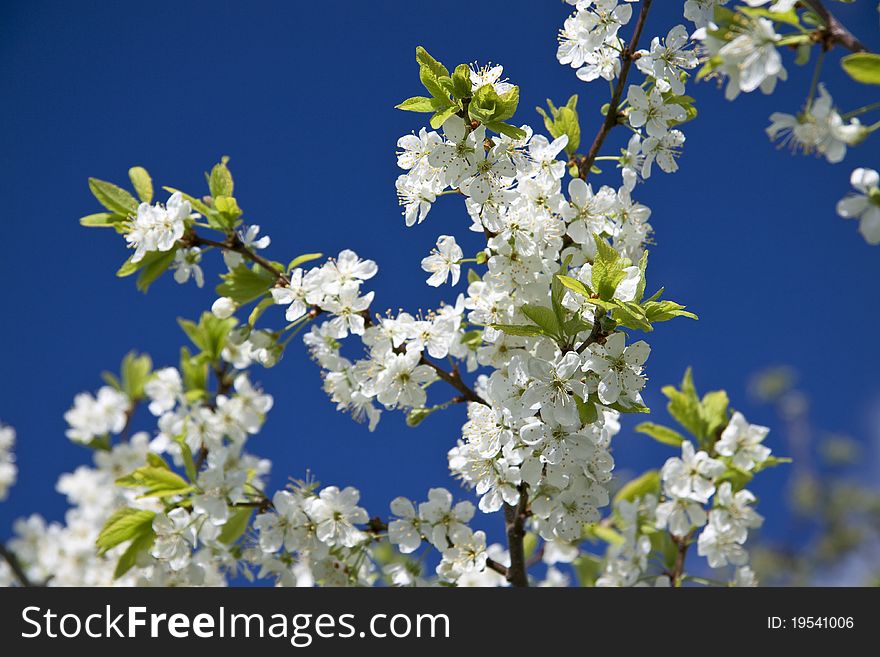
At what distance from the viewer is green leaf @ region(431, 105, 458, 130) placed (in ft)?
5.87

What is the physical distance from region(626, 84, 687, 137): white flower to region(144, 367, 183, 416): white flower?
1951 mm

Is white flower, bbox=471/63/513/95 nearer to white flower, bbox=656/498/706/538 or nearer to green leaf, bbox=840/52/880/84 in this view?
green leaf, bbox=840/52/880/84

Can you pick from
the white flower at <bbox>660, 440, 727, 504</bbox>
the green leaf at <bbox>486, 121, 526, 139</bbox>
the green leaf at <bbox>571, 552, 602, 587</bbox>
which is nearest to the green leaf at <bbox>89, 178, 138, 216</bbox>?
the green leaf at <bbox>486, 121, 526, 139</bbox>

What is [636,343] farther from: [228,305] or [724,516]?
[228,305]

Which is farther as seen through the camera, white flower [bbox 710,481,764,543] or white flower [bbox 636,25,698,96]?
white flower [bbox 710,481,764,543]

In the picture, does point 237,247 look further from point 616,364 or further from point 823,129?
point 823,129

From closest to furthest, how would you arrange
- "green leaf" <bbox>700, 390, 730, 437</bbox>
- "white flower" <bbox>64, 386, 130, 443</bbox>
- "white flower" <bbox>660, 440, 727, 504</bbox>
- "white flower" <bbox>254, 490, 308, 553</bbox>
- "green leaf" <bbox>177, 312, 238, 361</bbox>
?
"white flower" <bbox>254, 490, 308, 553</bbox> < "white flower" <bbox>660, 440, 727, 504</bbox> < "green leaf" <bbox>700, 390, 730, 437</bbox> < "green leaf" <bbox>177, 312, 238, 361</bbox> < "white flower" <bbox>64, 386, 130, 443</bbox>

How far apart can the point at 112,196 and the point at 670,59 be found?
1603mm

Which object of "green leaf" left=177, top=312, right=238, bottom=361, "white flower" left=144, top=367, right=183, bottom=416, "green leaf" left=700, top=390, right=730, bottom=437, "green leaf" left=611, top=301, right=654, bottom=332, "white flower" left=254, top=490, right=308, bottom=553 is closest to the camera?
"green leaf" left=611, top=301, right=654, bottom=332

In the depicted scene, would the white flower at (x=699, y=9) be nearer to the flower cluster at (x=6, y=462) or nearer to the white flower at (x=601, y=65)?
the white flower at (x=601, y=65)

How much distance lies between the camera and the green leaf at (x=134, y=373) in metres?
3.60

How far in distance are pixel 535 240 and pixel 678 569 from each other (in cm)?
128

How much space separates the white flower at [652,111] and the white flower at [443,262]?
1.90ft

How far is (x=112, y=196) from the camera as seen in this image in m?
2.28
